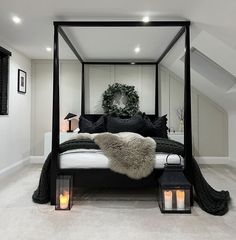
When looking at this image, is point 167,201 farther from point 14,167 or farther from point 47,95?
point 47,95

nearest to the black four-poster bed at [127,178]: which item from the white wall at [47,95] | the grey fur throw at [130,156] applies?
the grey fur throw at [130,156]

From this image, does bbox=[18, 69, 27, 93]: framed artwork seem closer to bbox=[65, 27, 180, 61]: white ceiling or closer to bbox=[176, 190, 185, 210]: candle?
bbox=[65, 27, 180, 61]: white ceiling

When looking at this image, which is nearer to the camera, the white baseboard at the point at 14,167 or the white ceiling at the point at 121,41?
the white ceiling at the point at 121,41

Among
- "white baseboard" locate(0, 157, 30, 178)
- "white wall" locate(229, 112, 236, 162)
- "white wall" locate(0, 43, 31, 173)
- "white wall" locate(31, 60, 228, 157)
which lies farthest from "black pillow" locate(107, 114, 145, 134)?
"white wall" locate(229, 112, 236, 162)

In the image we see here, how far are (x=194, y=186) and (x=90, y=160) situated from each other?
1.28 meters

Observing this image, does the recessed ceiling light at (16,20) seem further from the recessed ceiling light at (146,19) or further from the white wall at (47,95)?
the white wall at (47,95)

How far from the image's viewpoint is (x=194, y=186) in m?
3.16

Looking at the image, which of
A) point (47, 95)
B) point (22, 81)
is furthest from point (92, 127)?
point (22, 81)

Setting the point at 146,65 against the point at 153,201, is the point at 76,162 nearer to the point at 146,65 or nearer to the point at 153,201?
the point at 153,201

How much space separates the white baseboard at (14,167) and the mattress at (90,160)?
177 cm

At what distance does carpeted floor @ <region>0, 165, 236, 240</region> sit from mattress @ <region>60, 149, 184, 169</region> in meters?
0.46

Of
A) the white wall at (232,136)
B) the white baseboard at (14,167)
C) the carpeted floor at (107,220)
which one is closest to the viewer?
the carpeted floor at (107,220)

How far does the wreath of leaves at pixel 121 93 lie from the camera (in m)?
5.63

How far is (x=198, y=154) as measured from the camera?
5.84 meters
